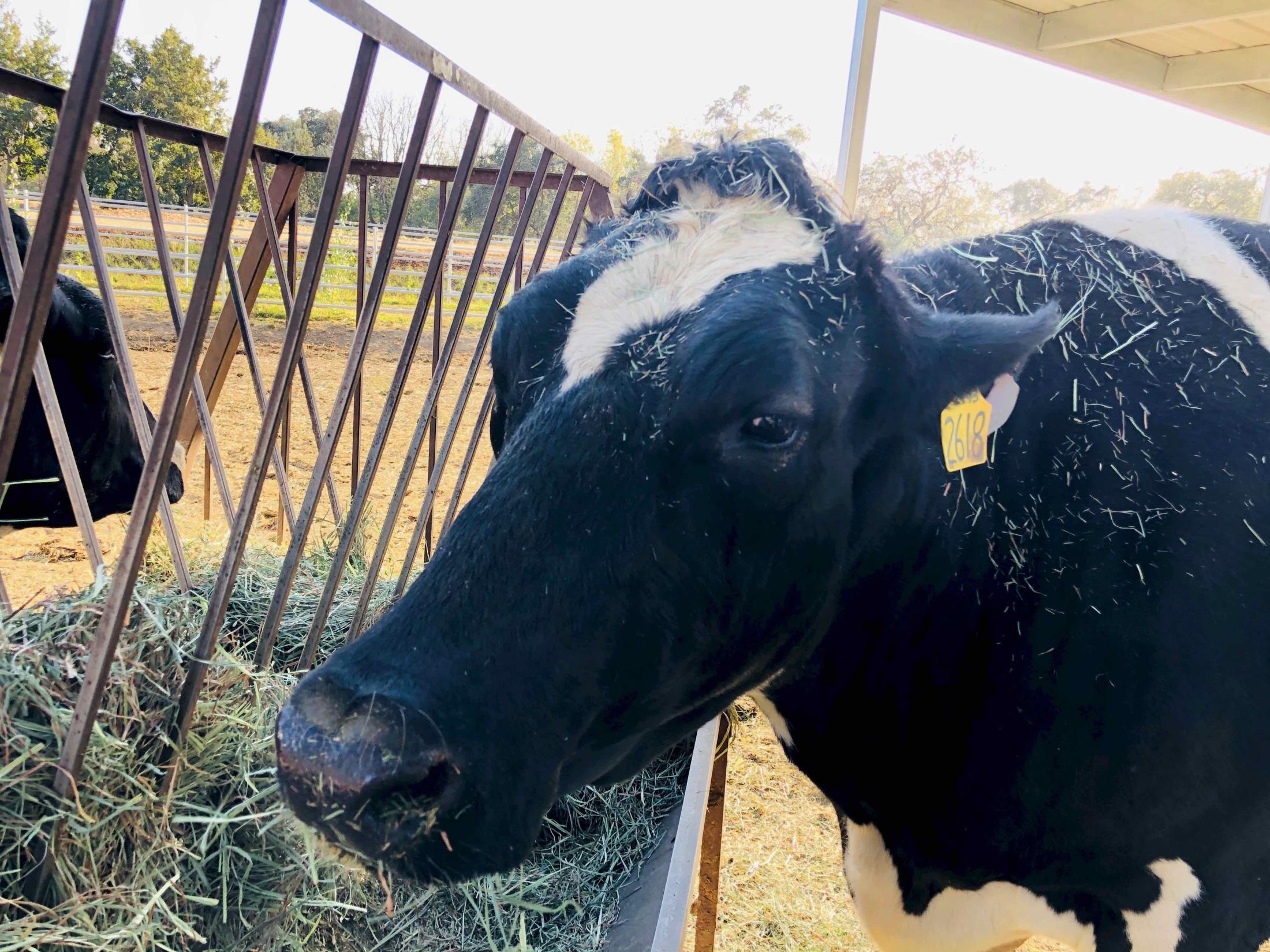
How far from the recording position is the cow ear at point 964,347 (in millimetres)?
1384

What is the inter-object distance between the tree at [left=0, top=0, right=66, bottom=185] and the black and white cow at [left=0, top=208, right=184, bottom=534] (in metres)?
6.67

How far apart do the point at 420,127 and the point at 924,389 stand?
1518mm

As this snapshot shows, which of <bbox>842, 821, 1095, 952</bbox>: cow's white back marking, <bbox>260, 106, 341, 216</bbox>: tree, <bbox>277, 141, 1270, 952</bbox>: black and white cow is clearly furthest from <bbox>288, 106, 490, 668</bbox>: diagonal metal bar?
<bbox>260, 106, 341, 216</bbox>: tree

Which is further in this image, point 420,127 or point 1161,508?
point 420,127

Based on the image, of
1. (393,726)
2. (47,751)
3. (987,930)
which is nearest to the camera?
(393,726)

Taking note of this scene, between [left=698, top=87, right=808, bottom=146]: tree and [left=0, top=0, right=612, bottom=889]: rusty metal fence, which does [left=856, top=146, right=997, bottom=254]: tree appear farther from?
[left=0, top=0, right=612, bottom=889]: rusty metal fence

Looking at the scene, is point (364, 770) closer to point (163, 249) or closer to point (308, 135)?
point (163, 249)

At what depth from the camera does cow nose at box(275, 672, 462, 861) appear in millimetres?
1035

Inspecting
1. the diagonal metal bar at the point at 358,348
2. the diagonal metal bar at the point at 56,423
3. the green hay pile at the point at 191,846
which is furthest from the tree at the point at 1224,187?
the diagonal metal bar at the point at 56,423

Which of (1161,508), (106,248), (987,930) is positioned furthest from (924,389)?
(106,248)

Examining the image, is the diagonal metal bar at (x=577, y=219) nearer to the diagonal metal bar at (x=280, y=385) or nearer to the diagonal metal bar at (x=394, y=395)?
the diagonal metal bar at (x=394, y=395)

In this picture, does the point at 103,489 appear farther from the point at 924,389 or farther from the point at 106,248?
the point at 106,248

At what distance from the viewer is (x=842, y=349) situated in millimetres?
1362

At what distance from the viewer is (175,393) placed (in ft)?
4.70
